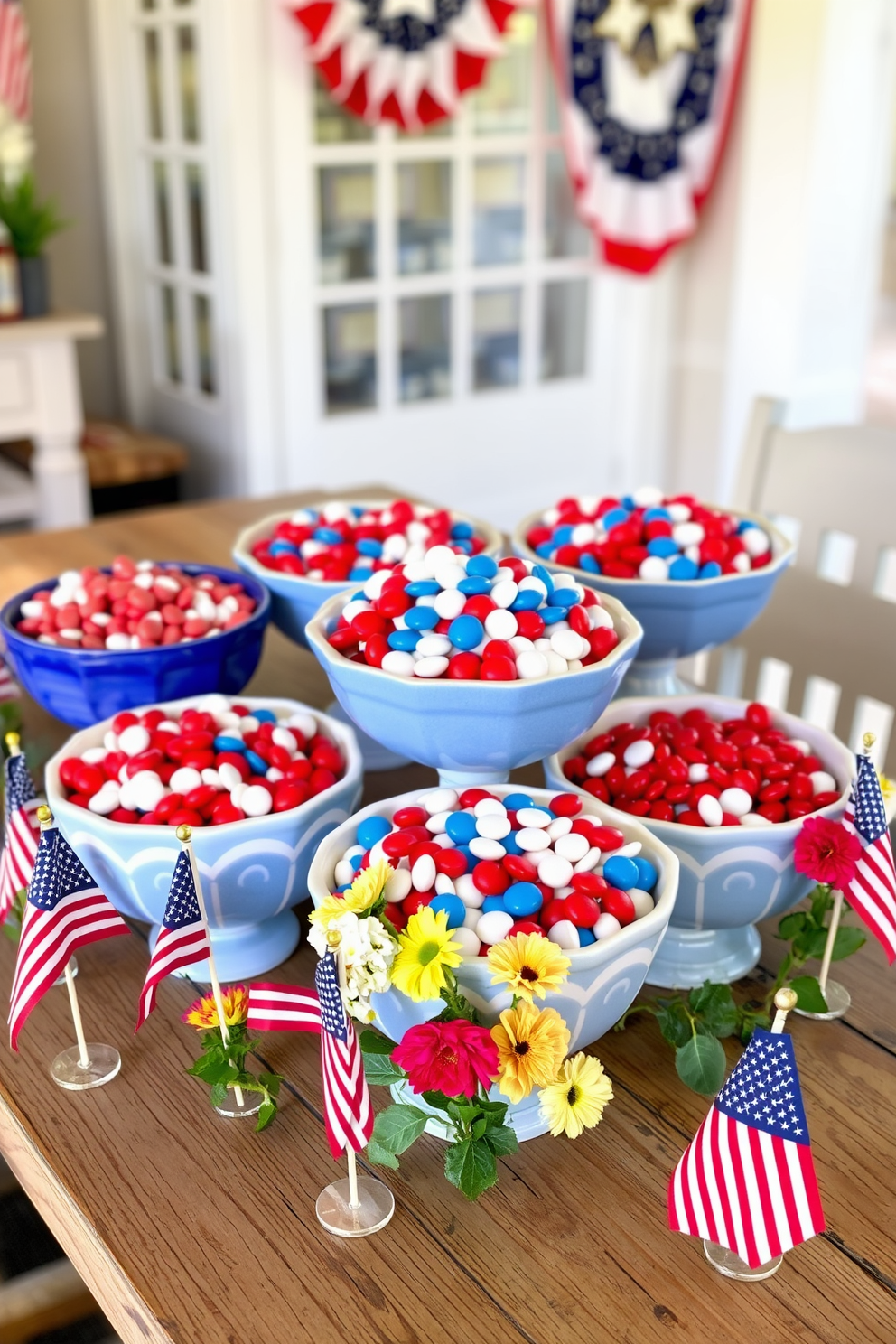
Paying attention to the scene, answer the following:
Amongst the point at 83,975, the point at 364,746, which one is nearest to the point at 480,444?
the point at 364,746

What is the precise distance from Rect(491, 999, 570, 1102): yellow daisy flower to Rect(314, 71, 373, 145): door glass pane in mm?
2758

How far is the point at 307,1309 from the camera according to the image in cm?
72

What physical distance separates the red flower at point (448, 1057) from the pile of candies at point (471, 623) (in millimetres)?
280

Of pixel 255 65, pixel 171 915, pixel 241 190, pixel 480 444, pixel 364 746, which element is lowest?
pixel 480 444

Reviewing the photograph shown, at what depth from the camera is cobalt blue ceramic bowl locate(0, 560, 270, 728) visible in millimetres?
1200

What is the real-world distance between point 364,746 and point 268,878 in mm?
382

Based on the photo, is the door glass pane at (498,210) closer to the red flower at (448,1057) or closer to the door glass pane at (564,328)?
the door glass pane at (564,328)

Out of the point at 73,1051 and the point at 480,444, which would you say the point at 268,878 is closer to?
the point at 73,1051

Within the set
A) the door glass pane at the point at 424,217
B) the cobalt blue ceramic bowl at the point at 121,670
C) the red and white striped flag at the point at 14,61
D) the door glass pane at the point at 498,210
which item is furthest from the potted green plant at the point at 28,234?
the cobalt blue ceramic bowl at the point at 121,670

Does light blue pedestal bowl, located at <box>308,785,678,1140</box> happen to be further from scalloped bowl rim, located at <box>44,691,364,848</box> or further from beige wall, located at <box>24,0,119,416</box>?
beige wall, located at <box>24,0,119,416</box>

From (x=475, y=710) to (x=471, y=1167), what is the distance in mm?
315

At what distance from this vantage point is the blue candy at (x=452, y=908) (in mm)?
783

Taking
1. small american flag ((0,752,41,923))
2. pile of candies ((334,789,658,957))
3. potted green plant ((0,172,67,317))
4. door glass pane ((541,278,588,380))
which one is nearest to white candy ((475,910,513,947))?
pile of candies ((334,789,658,957))

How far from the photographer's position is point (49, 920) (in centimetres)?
88
